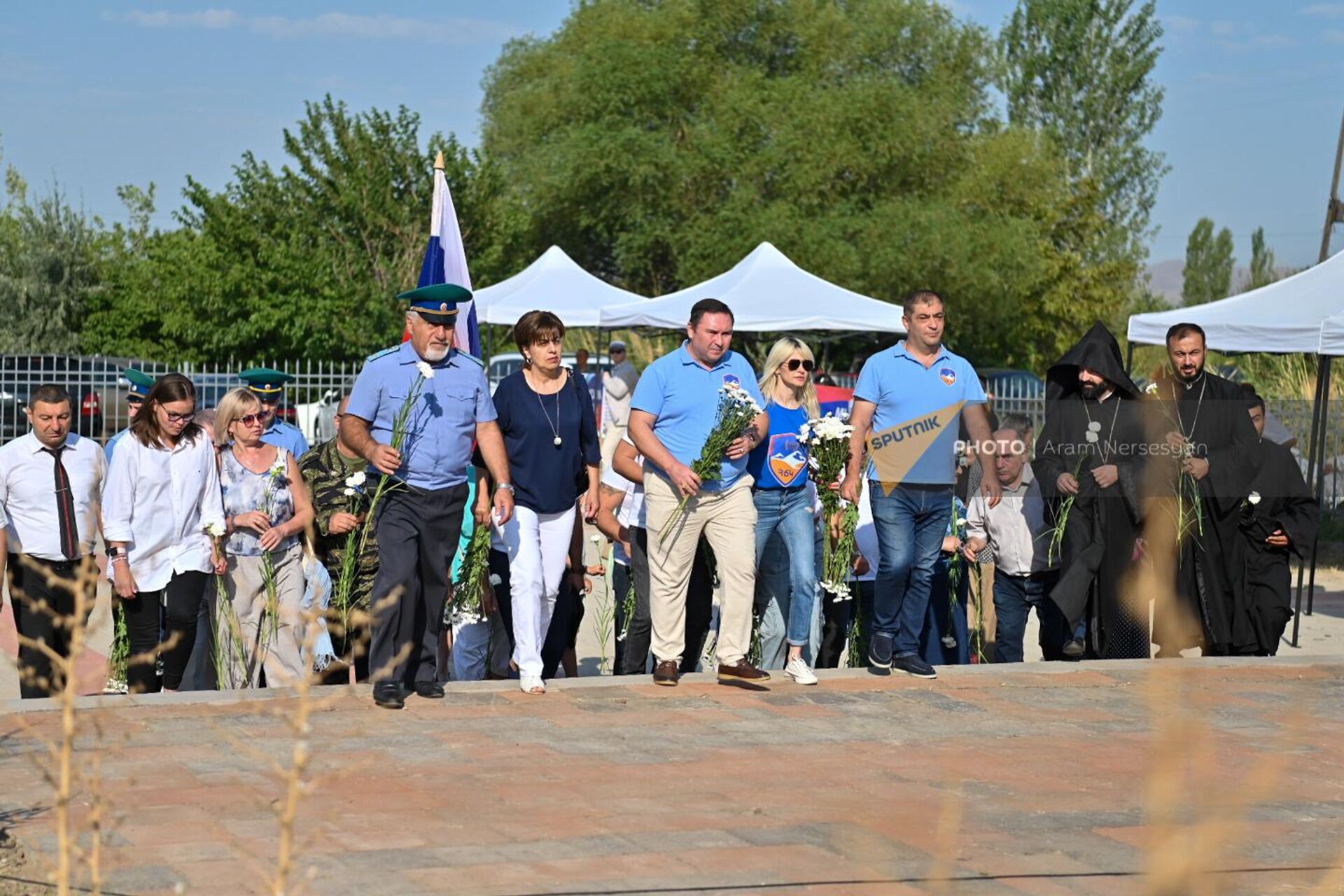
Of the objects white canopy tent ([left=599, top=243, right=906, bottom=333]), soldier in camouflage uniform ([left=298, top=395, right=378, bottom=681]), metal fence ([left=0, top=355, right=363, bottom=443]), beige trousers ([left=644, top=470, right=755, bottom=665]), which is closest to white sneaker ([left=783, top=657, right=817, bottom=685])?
beige trousers ([left=644, top=470, right=755, bottom=665])

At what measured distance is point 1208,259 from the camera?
90.4 metres

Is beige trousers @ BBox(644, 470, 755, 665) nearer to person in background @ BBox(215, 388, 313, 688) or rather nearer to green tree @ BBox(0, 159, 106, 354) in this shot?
person in background @ BBox(215, 388, 313, 688)

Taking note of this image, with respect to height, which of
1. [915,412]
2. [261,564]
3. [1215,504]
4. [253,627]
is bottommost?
[253,627]

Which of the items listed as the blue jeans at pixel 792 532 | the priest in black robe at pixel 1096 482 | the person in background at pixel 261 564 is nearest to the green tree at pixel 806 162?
the priest in black robe at pixel 1096 482

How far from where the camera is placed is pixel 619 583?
372 inches

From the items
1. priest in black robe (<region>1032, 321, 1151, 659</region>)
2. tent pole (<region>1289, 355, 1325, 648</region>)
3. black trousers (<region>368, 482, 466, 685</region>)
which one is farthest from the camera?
tent pole (<region>1289, 355, 1325, 648</region>)

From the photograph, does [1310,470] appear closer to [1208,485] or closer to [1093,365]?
[1208,485]

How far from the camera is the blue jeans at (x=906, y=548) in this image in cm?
862

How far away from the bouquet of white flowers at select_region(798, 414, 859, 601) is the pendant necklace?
120 cm

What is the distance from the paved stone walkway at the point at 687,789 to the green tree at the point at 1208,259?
84.0 m

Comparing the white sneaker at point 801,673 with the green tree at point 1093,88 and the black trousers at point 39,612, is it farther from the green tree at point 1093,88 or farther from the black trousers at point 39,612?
the green tree at point 1093,88

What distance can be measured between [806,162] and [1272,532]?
30.9m

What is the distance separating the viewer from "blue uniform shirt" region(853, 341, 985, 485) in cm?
857

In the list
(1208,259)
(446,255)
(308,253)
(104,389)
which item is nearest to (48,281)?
(308,253)
